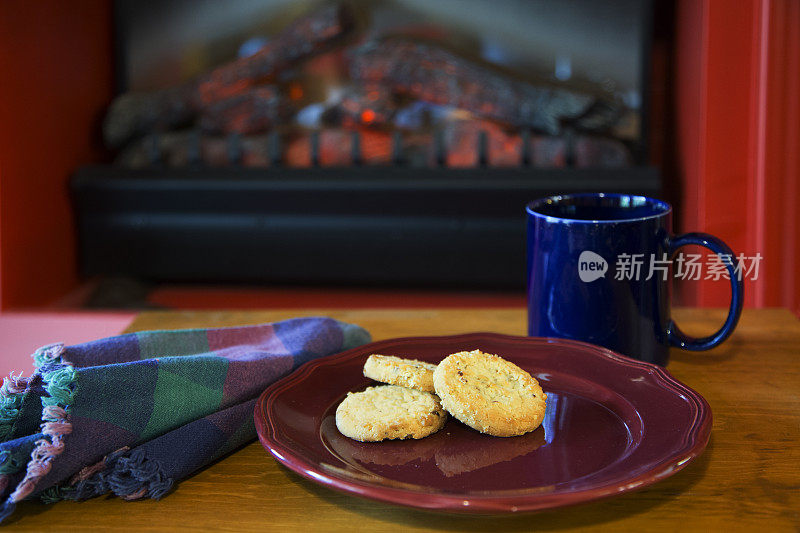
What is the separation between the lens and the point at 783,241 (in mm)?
1620

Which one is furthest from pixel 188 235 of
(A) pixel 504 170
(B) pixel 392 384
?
(B) pixel 392 384

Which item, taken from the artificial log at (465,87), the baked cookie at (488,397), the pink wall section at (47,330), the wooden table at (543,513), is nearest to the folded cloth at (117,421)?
the wooden table at (543,513)

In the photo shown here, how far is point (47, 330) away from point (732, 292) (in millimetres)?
1397

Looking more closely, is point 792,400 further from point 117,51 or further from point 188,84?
point 117,51

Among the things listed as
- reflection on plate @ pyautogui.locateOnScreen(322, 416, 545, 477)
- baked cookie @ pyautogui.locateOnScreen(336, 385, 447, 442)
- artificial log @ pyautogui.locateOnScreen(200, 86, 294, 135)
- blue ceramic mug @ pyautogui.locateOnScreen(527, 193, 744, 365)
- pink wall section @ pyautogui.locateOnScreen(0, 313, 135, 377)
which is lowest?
pink wall section @ pyautogui.locateOnScreen(0, 313, 135, 377)

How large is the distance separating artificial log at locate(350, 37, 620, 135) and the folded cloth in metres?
1.35

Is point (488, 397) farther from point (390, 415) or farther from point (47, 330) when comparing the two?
point (47, 330)

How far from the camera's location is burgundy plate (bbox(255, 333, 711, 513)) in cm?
47

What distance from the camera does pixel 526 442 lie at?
0.56m

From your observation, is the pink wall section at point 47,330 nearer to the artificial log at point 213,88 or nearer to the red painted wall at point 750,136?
the artificial log at point 213,88

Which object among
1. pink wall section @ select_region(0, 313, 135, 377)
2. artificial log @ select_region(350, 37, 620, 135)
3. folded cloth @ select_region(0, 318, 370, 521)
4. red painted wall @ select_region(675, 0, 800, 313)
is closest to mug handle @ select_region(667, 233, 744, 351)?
folded cloth @ select_region(0, 318, 370, 521)

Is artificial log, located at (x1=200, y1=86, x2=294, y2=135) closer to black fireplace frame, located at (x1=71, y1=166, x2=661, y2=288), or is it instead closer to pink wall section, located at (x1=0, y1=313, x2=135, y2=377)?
black fireplace frame, located at (x1=71, y1=166, x2=661, y2=288)

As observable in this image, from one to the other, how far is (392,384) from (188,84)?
1.60m

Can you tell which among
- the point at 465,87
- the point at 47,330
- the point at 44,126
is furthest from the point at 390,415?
the point at 44,126
